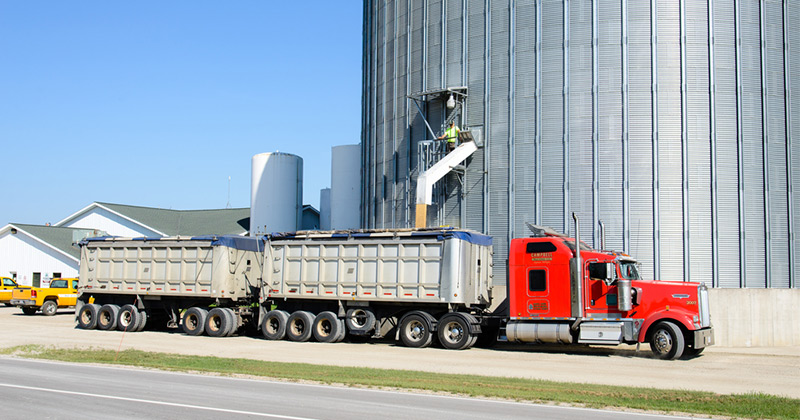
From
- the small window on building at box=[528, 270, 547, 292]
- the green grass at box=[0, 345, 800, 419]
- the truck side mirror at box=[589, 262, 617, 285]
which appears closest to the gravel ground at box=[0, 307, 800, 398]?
the green grass at box=[0, 345, 800, 419]

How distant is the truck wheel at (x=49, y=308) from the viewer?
39.4m

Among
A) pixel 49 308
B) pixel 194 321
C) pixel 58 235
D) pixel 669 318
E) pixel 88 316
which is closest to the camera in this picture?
pixel 669 318

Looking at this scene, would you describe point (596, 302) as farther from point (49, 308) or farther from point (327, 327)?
point (49, 308)

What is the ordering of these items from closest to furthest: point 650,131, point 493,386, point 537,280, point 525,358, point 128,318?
point 493,386 < point 525,358 < point 537,280 < point 650,131 < point 128,318

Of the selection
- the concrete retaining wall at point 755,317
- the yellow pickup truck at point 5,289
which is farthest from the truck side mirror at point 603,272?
the yellow pickup truck at point 5,289

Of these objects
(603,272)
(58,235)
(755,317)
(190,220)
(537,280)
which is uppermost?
(190,220)

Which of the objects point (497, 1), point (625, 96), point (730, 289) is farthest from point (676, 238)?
point (497, 1)

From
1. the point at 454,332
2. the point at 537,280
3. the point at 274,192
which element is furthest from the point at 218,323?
the point at 274,192

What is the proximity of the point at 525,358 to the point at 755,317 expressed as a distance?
10572mm

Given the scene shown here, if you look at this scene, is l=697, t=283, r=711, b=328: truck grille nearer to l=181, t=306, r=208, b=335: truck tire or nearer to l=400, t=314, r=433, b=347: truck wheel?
l=400, t=314, r=433, b=347: truck wheel

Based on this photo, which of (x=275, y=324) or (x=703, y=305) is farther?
(x=275, y=324)

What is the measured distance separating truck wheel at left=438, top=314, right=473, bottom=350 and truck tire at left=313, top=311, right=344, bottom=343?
12.7 feet

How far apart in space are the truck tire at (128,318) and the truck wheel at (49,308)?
12676mm

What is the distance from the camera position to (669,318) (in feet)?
68.5
